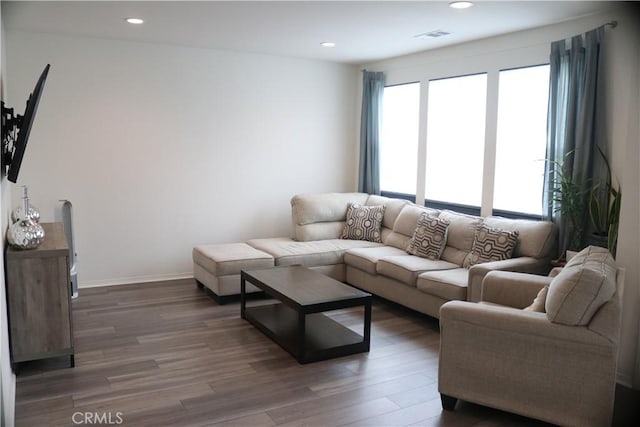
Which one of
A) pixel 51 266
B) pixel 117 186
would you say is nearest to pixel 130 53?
pixel 117 186

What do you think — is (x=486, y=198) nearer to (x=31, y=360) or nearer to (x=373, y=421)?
(x=373, y=421)

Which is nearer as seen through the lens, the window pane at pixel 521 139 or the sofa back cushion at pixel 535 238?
the sofa back cushion at pixel 535 238

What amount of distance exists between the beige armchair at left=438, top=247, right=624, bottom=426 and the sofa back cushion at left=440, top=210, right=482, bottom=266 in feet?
5.93

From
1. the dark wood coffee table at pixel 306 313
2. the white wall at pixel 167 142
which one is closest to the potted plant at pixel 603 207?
the dark wood coffee table at pixel 306 313

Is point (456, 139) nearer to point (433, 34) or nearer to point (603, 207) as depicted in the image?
point (433, 34)

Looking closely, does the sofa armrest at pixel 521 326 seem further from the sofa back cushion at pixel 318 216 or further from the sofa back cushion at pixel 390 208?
the sofa back cushion at pixel 318 216

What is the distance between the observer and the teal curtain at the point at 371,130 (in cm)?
656

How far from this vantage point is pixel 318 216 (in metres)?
6.09

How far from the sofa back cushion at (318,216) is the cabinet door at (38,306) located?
9.50 feet

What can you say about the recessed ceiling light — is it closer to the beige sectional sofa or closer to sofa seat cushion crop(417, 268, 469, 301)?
the beige sectional sofa

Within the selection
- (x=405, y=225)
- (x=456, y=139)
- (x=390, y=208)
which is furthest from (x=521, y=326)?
(x=390, y=208)

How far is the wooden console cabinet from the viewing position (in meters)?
3.35

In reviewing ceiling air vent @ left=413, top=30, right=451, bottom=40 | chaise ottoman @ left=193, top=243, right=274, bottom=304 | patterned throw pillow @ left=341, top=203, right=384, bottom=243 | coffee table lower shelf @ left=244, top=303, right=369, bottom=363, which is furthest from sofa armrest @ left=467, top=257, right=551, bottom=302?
ceiling air vent @ left=413, top=30, right=451, bottom=40

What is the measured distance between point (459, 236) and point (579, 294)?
2.36 metres
